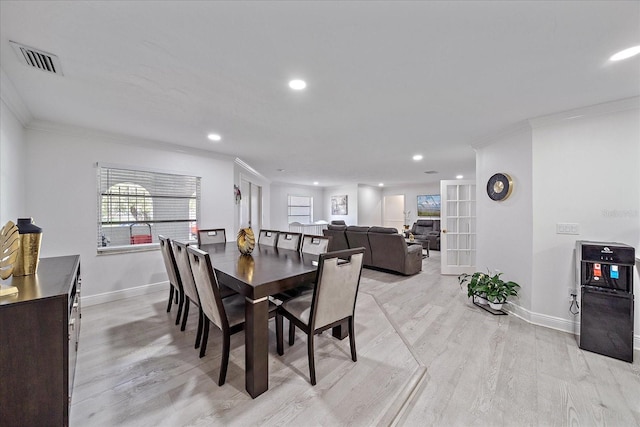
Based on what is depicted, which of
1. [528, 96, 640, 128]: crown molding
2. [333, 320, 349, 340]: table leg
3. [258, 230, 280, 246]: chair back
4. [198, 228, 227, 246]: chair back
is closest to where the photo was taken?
[528, 96, 640, 128]: crown molding

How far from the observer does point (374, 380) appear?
1.87m

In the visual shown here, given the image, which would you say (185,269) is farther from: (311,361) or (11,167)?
(11,167)

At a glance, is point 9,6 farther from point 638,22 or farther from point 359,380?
point 638,22

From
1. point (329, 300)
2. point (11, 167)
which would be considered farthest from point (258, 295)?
point (11, 167)

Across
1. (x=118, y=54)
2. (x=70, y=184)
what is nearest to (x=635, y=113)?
(x=118, y=54)

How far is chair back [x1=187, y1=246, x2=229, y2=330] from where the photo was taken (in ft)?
5.64

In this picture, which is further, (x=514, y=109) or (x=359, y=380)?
(x=514, y=109)

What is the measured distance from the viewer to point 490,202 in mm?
3455

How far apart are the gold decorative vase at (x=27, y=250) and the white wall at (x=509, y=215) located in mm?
4417

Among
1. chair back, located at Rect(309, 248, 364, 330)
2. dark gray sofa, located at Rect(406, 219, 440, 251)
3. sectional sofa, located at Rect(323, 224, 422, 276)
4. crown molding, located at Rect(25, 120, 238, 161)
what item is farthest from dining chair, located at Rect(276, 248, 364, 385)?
dark gray sofa, located at Rect(406, 219, 440, 251)

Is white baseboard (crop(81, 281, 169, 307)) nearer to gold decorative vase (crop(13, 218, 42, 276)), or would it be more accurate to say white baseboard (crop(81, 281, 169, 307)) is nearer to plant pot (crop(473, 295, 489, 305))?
gold decorative vase (crop(13, 218, 42, 276))

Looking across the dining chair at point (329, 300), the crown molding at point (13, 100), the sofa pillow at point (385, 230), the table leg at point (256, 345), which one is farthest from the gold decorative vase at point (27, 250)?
the sofa pillow at point (385, 230)

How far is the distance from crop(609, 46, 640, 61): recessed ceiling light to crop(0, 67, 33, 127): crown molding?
4.32 metres

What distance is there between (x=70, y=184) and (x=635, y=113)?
6115 mm
